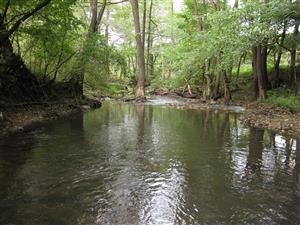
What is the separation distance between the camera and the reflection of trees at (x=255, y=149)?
230 inches

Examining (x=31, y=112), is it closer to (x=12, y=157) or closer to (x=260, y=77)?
(x=12, y=157)

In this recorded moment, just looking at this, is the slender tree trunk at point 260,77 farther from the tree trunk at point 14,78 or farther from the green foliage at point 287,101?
the tree trunk at point 14,78

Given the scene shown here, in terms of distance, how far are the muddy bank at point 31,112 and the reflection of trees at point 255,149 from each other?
21.8 ft

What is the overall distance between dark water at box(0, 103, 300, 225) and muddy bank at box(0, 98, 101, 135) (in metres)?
0.89

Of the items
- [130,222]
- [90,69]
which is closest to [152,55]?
[90,69]

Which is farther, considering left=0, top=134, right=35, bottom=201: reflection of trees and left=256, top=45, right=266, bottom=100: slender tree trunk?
left=256, top=45, right=266, bottom=100: slender tree trunk

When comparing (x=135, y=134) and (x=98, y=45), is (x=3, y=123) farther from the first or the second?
(x=98, y=45)

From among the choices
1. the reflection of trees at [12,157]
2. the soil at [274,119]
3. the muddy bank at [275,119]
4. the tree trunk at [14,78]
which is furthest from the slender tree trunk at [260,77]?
the reflection of trees at [12,157]

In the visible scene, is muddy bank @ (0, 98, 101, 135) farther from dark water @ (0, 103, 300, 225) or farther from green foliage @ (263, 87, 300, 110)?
green foliage @ (263, 87, 300, 110)

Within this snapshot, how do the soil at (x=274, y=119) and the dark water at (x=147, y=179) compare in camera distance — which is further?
the soil at (x=274, y=119)

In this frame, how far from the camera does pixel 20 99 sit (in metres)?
10.8

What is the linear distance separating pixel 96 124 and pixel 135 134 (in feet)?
7.75

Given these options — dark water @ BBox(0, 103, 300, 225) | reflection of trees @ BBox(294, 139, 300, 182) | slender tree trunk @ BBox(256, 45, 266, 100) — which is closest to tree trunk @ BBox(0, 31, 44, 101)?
dark water @ BBox(0, 103, 300, 225)

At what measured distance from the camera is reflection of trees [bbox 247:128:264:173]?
19.2 ft
